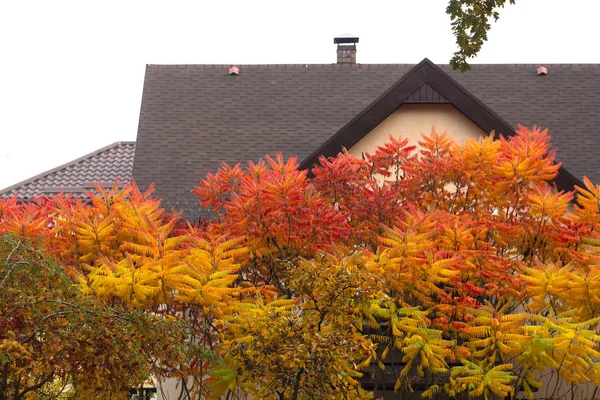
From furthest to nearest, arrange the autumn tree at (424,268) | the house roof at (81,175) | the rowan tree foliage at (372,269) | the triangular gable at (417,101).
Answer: the house roof at (81,175), the triangular gable at (417,101), the rowan tree foliage at (372,269), the autumn tree at (424,268)

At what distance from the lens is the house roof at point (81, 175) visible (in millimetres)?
30891

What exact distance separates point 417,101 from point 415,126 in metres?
0.62

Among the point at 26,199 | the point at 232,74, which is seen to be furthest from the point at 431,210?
the point at 26,199

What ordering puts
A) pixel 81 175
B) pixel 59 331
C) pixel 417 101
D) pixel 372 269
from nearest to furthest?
pixel 59 331
pixel 372 269
pixel 417 101
pixel 81 175

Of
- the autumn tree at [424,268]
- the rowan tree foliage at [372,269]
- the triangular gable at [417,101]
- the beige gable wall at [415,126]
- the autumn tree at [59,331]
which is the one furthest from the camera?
the beige gable wall at [415,126]

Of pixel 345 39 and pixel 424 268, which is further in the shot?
pixel 345 39

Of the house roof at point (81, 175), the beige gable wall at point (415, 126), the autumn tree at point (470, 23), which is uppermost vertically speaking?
the autumn tree at point (470, 23)

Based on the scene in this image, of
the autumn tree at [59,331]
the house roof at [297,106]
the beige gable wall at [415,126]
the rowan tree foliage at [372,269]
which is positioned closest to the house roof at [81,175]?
the house roof at [297,106]

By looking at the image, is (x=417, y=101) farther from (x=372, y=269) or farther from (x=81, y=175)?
(x=81, y=175)

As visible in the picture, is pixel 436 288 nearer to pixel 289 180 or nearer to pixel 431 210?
pixel 431 210

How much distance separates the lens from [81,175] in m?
31.8

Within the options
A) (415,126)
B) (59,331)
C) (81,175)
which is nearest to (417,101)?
(415,126)

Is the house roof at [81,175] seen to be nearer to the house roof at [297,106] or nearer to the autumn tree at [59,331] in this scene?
the house roof at [297,106]

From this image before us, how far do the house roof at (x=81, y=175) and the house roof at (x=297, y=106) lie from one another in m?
4.27
